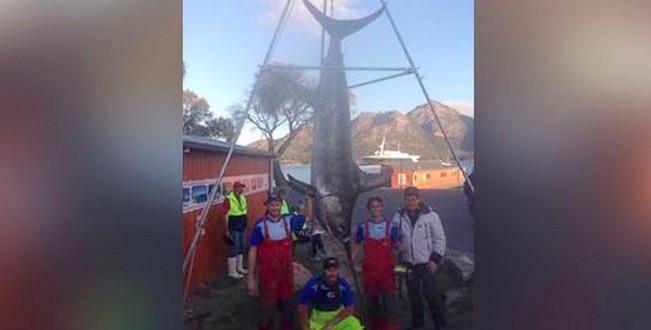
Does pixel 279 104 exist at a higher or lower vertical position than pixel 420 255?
higher

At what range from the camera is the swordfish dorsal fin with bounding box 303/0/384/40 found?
6.64 ft

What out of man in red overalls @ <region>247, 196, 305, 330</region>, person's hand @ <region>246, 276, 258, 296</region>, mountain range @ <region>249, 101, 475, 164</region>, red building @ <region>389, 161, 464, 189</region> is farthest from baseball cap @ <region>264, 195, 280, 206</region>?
red building @ <region>389, 161, 464, 189</region>

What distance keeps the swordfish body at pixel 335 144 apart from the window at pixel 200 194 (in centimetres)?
36

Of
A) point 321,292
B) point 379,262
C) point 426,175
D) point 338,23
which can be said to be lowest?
point 321,292

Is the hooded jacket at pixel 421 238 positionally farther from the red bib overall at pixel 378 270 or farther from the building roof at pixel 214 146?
the building roof at pixel 214 146

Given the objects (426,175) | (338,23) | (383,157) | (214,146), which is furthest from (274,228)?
(338,23)

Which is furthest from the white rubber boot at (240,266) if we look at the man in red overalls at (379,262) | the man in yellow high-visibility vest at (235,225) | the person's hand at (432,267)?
the person's hand at (432,267)

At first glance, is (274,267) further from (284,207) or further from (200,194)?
(200,194)

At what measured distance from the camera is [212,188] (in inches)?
79.4

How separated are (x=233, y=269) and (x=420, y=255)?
650 mm
